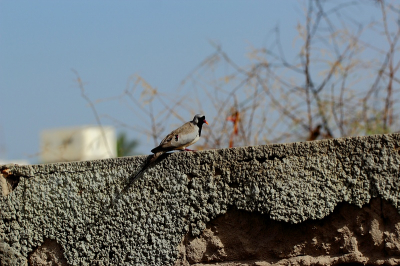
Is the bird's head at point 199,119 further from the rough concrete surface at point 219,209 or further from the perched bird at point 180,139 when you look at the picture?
the rough concrete surface at point 219,209

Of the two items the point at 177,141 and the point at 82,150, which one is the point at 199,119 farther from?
the point at 82,150

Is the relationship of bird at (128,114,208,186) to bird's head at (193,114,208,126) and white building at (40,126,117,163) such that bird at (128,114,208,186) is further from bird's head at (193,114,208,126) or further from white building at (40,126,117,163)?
white building at (40,126,117,163)

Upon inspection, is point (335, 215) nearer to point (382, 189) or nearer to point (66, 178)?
point (382, 189)

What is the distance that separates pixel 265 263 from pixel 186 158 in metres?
0.68

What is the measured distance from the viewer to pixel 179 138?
2760mm

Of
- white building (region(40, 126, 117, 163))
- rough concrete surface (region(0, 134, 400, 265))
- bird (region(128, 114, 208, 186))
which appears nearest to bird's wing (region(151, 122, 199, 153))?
bird (region(128, 114, 208, 186))

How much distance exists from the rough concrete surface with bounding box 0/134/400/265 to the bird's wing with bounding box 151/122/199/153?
0.37 feet

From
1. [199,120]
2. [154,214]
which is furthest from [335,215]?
[199,120]

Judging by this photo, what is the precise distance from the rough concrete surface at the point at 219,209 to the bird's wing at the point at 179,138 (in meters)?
0.11

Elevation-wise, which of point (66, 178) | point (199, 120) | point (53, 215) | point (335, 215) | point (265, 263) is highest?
point (199, 120)

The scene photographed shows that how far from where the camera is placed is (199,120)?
10.6ft

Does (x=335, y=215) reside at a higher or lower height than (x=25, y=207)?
lower

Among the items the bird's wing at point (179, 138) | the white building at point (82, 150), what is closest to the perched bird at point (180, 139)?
the bird's wing at point (179, 138)

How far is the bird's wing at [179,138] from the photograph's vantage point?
2643mm
